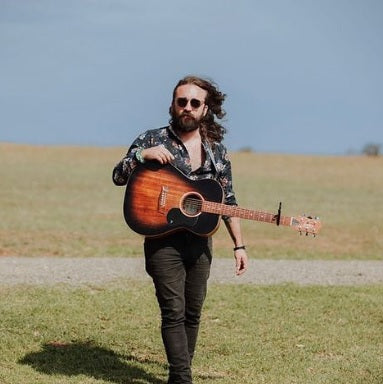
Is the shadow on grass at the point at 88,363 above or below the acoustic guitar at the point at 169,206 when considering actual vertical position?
below

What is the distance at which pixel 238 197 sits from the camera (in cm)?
3186

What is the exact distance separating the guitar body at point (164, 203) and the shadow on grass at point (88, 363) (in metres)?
1.58

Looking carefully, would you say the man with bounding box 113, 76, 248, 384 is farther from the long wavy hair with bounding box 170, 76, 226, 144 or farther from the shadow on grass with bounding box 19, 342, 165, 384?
the shadow on grass with bounding box 19, 342, 165, 384

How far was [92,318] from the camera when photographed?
31.7ft

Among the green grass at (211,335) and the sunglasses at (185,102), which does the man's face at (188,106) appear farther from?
the green grass at (211,335)

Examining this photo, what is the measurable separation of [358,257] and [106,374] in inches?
428

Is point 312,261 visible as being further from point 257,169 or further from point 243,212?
point 257,169

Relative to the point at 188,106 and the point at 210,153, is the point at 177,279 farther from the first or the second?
the point at 188,106

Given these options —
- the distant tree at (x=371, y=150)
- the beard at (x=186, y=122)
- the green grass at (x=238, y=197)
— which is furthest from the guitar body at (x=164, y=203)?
the distant tree at (x=371, y=150)

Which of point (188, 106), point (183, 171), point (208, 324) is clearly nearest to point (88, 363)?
point (208, 324)

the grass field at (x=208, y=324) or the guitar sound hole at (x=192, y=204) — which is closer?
the guitar sound hole at (x=192, y=204)

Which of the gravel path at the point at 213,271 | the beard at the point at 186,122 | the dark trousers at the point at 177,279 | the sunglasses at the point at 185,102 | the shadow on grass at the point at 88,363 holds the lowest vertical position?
the shadow on grass at the point at 88,363

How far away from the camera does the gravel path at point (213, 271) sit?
42.0 ft

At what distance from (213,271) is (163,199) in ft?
26.3
